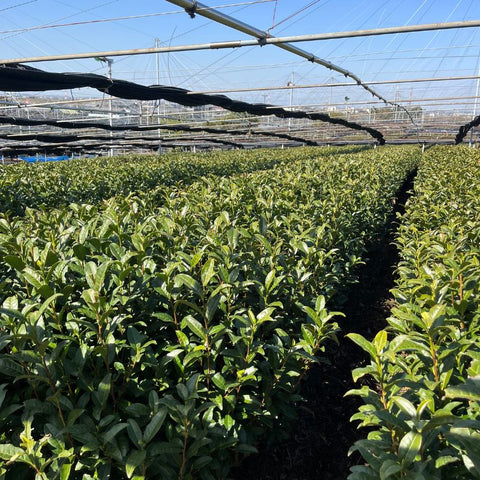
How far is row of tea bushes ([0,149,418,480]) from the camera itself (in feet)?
4.37

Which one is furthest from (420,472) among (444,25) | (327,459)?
(444,25)

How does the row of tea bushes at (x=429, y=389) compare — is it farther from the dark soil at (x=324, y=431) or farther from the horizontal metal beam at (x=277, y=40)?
the horizontal metal beam at (x=277, y=40)

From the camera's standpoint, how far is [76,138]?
15820 mm

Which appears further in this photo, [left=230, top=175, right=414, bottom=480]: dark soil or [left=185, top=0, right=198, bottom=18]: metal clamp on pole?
[left=185, top=0, right=198, bottom=18]: metal clamp on pole

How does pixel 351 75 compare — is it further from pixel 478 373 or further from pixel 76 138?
pixel 478 373

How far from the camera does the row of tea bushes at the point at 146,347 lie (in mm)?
1332

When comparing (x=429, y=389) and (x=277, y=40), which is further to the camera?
(x=277, y=40)

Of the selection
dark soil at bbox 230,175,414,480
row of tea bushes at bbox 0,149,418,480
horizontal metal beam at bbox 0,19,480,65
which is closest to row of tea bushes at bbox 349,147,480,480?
row of tea bushes at bbox 0,149,418,480

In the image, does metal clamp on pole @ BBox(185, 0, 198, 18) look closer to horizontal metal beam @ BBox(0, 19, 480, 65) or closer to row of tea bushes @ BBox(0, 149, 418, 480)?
horizontal metal beam @ BBox(0, 19, 480, 65)

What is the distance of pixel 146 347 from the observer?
5.55 ft

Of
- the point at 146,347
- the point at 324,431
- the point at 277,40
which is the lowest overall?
the point at 324,431

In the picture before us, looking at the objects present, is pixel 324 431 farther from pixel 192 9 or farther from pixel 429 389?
pixel 192 9

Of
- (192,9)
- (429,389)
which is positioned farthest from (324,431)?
(192,9)

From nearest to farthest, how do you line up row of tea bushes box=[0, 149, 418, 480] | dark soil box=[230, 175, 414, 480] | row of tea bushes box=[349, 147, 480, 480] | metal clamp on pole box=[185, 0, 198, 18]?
row of tea bushes box=[349, 147, 480, 480] < row of tea bushes box=[0, 149, 418, 480] < dark soil box=[230, 175, 414, 480] < metal clamp on pole box=[185, 0, 198, 18]
